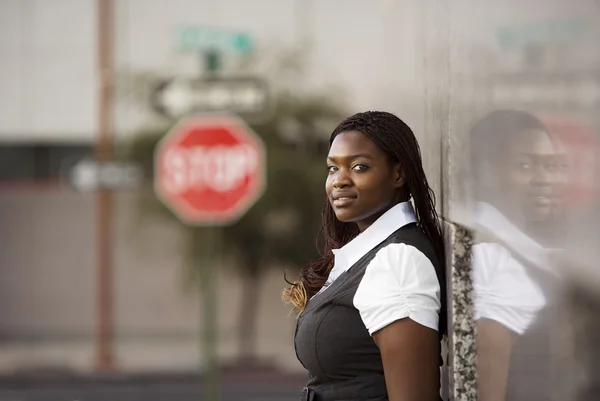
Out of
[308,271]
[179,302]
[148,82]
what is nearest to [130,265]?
[179,302]

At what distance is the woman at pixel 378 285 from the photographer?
183 centimetres

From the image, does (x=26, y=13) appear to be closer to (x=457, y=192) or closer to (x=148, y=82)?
(x=148, y=82)

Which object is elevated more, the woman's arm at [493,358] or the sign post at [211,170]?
the woman's arm at [493,358]

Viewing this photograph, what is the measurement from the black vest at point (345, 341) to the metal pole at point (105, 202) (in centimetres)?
1609

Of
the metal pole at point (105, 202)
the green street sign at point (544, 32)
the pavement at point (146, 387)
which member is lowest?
the pavement at point (146, 387)

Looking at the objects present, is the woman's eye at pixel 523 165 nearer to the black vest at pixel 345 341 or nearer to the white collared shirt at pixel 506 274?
the white collared shirt at pixel 506 274

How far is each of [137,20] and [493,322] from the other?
18.3 metres

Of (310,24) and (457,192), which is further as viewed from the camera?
(310,24)

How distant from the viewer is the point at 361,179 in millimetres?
2082

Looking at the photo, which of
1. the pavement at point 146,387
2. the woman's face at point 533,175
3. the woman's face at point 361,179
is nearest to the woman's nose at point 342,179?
the woman's face at point 361,179

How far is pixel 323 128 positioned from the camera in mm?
17625

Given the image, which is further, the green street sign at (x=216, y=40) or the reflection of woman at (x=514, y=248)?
the green street sign at (x=216, y=40)

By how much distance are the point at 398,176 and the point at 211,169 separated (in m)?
A: 9.25

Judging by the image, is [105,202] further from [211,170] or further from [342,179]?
[342,179]
